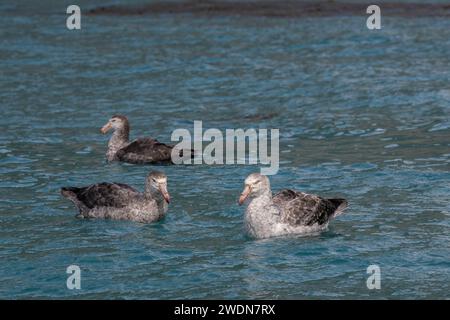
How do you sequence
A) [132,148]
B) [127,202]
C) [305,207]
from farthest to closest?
[132,148] → [127,202] → [305,207]

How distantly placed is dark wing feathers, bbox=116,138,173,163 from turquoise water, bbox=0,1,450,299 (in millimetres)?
209

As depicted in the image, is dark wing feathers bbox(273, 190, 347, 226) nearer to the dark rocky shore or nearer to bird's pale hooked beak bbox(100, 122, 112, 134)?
bird's pale hooked beak bbox(100, 122, 112, 134)

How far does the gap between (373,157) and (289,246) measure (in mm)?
5620

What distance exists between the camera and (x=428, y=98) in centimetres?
2502

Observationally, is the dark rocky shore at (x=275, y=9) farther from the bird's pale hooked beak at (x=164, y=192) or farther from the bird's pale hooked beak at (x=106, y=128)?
the bird's pale hooked beak at (x=164, y=192)

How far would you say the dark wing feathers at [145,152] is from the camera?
19.5m

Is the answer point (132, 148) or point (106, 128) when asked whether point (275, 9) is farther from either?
point (132, 148)

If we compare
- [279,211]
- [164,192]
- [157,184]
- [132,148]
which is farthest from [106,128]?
[279,211]

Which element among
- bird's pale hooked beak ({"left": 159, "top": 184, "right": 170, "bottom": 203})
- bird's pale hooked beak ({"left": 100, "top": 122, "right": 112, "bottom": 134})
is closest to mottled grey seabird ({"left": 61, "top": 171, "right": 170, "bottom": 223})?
bird's pale hooked beak ({"left": 159, "top": 184, "right": 170, "bottom": 203})

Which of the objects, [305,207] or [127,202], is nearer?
[305,207]

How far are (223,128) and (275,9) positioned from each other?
52.4 feet

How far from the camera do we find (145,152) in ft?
64.3

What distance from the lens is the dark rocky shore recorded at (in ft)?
120

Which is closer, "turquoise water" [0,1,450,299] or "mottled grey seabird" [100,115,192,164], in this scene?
"turquoise water" [0,1,450,299]
